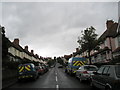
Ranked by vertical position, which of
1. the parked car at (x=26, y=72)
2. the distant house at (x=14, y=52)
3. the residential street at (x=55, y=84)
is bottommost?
the residential street at (x=55, y=84)

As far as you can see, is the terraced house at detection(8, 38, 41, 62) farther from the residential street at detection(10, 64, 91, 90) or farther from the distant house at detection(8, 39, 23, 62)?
the residential street at detection(10, 64, 91, 90)

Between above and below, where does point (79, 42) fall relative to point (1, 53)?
above

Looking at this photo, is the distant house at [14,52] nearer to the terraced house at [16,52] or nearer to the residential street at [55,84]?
the terraced house at [16,52]

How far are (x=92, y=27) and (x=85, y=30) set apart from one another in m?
1.31

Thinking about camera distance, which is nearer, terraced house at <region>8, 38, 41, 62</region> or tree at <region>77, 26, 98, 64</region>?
tree at <region>77, 26, 98, 64</region>

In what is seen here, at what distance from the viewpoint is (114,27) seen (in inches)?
1203

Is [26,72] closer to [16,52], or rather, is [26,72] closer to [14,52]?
[14,52]

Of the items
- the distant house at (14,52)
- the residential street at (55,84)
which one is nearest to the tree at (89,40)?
the residential street at (55,84)

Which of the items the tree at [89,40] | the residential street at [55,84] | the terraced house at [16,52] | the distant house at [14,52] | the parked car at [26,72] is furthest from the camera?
the terraced house at [16,52]

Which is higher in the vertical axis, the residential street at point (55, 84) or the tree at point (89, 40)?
the tree at point (89, 40)

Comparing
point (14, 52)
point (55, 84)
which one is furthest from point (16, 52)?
point (55, 84)

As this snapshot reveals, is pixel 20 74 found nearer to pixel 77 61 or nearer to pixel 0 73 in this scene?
pixel 0 73

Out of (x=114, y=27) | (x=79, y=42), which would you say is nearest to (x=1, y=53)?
(x=79, y=42)

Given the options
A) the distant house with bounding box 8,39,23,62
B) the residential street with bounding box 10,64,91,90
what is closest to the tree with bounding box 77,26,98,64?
the residential street with bounding box 10,64,91,90
